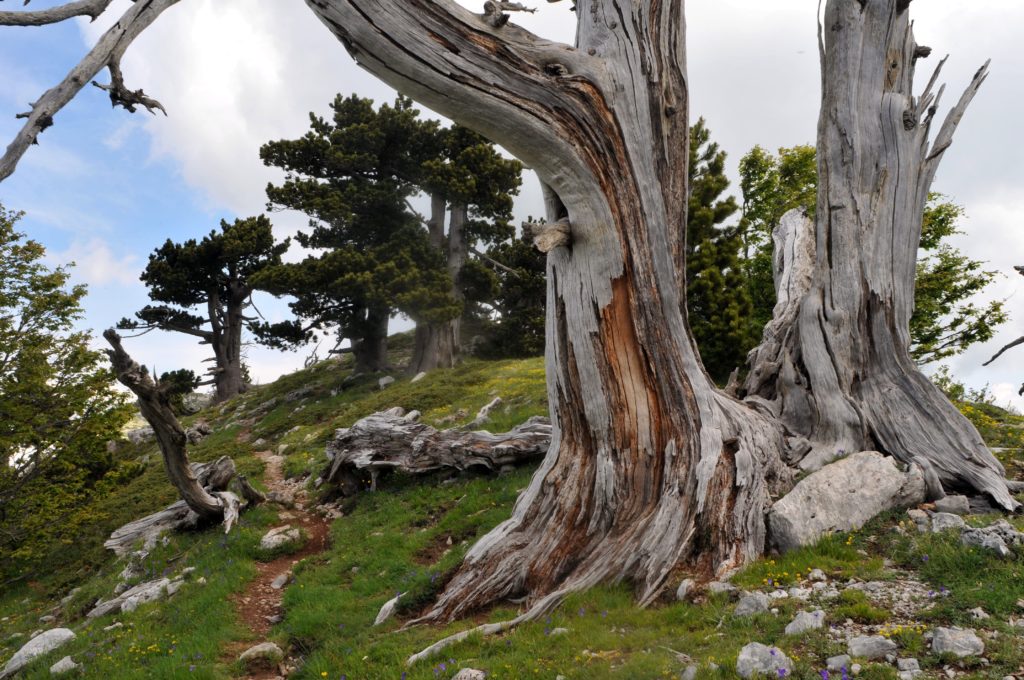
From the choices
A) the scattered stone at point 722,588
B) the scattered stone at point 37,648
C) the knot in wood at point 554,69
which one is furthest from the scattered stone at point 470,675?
the scattered stone at point 37,648

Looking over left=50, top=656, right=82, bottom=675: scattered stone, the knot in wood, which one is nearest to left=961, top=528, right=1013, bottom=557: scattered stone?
the knot in wood

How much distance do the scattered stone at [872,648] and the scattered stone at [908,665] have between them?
16 cm

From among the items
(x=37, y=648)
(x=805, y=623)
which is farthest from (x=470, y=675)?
(x=37, y=648)

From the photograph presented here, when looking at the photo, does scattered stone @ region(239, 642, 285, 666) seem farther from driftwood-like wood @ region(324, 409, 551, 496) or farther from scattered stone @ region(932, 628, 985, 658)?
scattered stone @ region(932, 628, 985, 658)

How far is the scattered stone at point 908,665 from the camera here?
4.50 m

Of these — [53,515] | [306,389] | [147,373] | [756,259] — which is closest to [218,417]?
[306,389]

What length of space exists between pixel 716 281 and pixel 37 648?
22.0 metres

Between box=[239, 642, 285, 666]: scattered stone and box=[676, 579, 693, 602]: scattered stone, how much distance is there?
5249mm

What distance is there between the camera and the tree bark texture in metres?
7.12

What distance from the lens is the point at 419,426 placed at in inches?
596

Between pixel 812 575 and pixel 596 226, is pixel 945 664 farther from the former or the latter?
pixel 596 226

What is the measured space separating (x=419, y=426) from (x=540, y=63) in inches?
387

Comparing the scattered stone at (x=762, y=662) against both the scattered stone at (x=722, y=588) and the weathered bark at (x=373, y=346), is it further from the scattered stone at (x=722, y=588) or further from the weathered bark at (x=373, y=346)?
the weathered bark at (x=373, y=346)

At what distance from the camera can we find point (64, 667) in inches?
342
